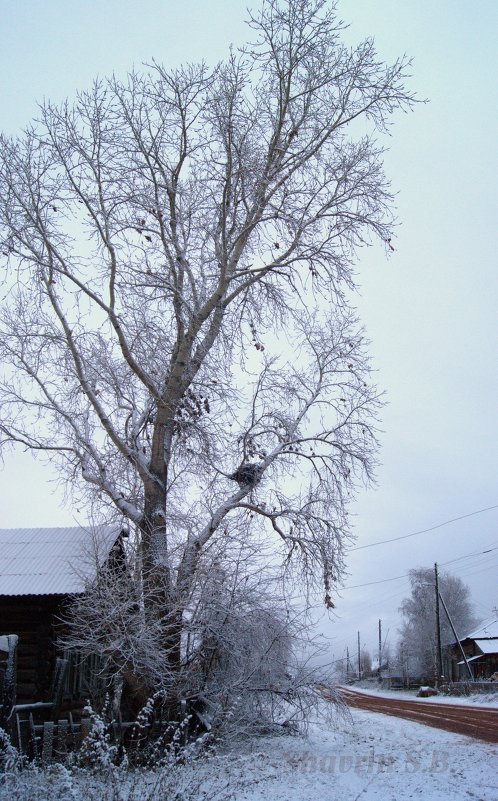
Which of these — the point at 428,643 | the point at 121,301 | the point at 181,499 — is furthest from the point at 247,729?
the point at 428,643

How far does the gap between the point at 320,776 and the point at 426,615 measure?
64.6 metres

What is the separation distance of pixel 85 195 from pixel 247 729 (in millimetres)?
10016

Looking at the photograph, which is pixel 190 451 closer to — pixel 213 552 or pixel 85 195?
pixel 213 552

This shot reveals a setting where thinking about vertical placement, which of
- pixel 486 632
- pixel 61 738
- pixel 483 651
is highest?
pixel 486 632

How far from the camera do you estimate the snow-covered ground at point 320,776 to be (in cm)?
604

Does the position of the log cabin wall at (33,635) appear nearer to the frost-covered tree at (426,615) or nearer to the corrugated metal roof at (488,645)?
the corrugated metal roof at (488,645)

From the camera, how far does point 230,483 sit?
13.6 metres

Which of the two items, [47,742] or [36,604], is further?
[36,604]

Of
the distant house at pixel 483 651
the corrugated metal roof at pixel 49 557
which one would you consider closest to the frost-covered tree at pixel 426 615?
the distant house at pixel 483 651

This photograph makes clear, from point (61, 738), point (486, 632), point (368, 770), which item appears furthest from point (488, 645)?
point (61, 738)

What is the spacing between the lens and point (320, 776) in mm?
9172

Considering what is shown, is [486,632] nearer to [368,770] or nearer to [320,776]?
[368,770]

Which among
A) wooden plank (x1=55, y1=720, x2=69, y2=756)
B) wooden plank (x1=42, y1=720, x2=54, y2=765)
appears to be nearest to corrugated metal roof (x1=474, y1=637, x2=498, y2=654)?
wooden plank (x1=55, y1=720, x2=69, y2=756)

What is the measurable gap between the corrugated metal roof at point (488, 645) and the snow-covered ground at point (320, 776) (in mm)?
39178
